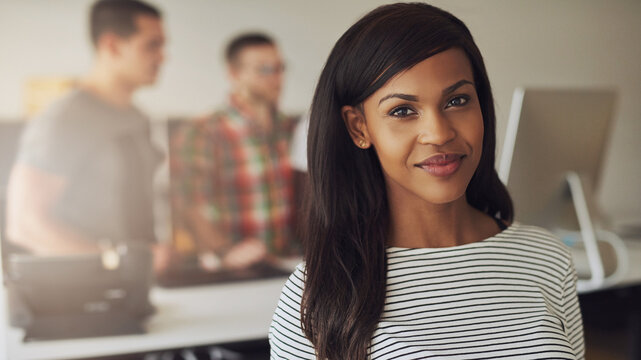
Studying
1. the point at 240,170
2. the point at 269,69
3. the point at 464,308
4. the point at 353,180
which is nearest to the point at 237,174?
the point at 240,170

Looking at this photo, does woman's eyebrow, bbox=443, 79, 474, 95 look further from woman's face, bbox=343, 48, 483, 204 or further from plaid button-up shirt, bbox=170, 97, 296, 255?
plaid button-up shirt, bbox=170, 97, 296, 255

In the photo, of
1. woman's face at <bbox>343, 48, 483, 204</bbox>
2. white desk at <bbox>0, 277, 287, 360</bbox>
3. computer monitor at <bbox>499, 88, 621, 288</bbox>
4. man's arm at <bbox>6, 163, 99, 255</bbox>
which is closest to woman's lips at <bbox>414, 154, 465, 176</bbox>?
woman's face at <bbox>343, 48, 483, 204</bbox>

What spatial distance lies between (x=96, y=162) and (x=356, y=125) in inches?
92.0

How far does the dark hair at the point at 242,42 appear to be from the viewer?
3.22m

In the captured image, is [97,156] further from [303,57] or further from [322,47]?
[322,47]

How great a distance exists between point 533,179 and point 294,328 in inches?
52.0

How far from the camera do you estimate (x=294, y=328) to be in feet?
2.97

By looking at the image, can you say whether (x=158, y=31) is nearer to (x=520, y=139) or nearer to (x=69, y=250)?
(x=69, y=250)

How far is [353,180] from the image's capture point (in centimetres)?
98

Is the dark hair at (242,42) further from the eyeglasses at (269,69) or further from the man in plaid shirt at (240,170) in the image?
the eyeglasses at (269,69)

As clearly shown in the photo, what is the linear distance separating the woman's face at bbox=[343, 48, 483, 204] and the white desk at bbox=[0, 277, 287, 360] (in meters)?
1.19

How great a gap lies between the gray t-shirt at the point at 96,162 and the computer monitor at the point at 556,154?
6.15 feet

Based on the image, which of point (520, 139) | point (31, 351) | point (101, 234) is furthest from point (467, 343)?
point (101, 234)

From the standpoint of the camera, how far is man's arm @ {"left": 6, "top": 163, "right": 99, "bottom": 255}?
2.80 meters
